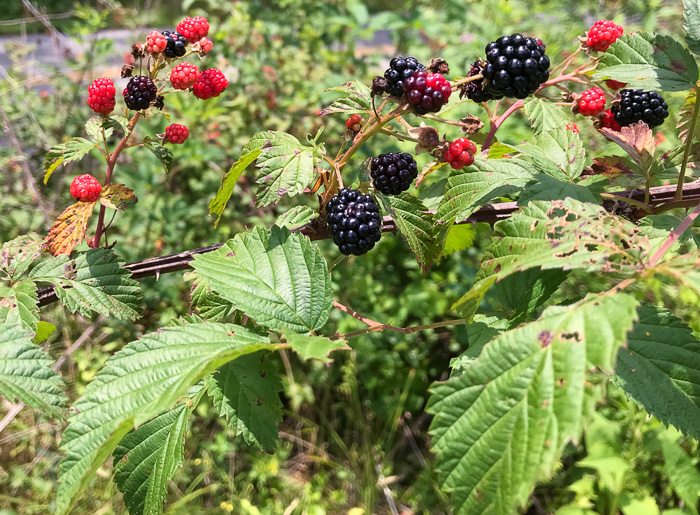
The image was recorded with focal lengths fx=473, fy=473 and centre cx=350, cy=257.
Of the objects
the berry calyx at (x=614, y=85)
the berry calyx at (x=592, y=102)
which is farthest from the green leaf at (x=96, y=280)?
the berry calyx at (x=614, y=85)

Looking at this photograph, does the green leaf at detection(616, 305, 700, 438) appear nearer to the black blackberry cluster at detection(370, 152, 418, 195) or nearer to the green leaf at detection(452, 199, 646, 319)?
the green leaf at detection(452, 199, 646, 319)

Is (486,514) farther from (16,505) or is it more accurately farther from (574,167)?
(16,505)

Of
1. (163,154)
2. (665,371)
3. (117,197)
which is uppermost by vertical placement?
(163,154)

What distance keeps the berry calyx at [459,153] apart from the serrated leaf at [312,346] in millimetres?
477

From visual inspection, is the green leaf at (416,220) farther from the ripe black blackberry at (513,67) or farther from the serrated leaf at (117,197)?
the serrated leaf at (117,197)

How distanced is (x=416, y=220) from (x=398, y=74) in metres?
0.32

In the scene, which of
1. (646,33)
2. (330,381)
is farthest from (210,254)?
(330,381)

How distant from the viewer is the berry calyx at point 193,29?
1.27 m

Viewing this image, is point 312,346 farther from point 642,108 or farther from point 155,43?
point 642,108

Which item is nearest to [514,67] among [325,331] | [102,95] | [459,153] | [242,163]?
[459,153]

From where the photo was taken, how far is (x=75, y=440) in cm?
84

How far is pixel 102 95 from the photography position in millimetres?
1267

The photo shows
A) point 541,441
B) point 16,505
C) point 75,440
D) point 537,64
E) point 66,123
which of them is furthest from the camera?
point 66,123

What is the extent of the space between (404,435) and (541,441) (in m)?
2.67
